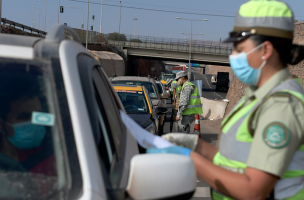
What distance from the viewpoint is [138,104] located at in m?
9.27

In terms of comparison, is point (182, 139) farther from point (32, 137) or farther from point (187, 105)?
point (187, 105)

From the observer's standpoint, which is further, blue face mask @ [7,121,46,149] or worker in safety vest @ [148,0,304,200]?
blue face mask @ [7,121,46,149]

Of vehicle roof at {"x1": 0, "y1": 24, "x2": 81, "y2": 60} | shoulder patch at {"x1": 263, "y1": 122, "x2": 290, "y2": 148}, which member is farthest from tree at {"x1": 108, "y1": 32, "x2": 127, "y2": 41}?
shoulder patch at {"x1": 263, "y1": 122, "x2": 290, "y2": 148}

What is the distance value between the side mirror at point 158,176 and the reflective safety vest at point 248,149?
1.17ft

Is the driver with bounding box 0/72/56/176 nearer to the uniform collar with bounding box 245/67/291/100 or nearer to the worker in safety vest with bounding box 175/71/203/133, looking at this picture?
the uniform collar with bounding box 245/67/291/100

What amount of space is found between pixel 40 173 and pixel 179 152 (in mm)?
671

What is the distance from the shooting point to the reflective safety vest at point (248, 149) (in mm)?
1829

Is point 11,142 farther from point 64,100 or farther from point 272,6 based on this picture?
point 272,6

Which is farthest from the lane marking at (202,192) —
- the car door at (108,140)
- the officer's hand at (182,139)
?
the officer's hand at (182,139)

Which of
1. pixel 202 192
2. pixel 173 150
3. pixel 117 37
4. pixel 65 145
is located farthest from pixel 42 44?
pixel 117 37

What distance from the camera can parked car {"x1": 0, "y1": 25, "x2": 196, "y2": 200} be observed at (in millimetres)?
1632

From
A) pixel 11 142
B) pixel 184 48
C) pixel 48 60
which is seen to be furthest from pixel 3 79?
pixel 184 48

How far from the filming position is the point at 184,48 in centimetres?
6775

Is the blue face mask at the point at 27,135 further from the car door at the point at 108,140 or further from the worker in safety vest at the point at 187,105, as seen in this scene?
the worker in safety vest at the point at 187,105
